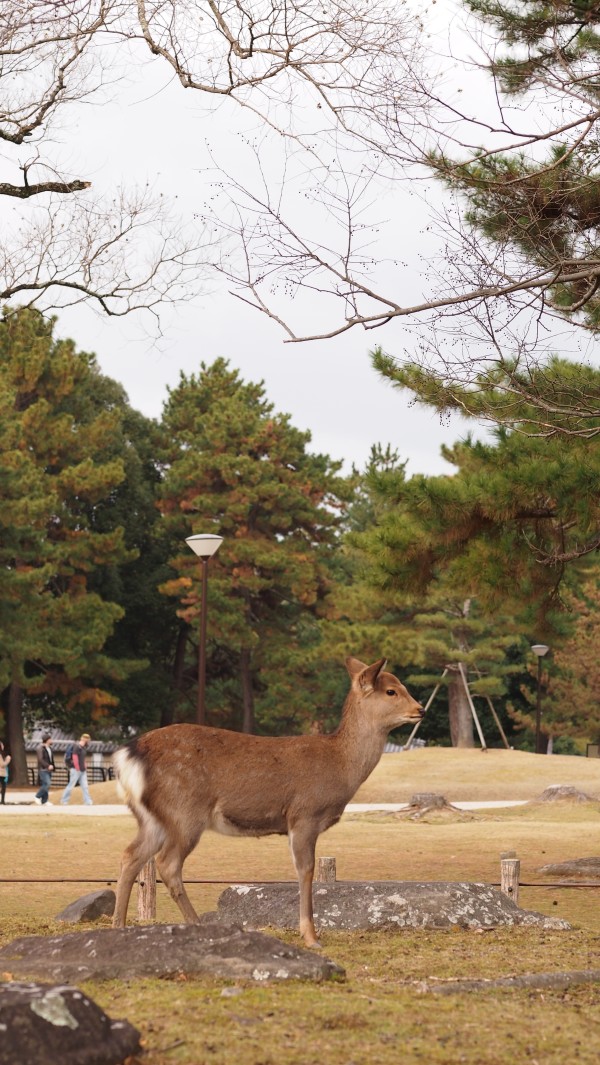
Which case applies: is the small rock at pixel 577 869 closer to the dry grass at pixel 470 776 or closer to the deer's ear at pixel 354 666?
the deer's ear at pixel 354 666

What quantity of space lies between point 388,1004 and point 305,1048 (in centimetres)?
98

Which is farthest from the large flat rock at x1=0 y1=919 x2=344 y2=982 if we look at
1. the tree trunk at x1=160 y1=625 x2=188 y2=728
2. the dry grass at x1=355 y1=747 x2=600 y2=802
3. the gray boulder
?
the tree trunk at x1=160 y1=625 x2=188 y2=728

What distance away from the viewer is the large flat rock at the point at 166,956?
6.50 m

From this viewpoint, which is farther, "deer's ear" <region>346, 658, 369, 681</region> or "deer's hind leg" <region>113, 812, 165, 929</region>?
"deer's ear" <region>346, 658, 369, 681</region>

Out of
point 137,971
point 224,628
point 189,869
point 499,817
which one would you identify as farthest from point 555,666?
point 137,971

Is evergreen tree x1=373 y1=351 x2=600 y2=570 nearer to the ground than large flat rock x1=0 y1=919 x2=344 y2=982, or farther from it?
farther from it

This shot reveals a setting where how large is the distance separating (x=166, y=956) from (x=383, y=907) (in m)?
3.16

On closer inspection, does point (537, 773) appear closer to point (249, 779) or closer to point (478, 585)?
point (478, 585)

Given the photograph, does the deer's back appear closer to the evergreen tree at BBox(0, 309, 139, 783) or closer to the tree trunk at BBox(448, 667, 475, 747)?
the evergreen tree at BBox(0, 309, 139, 783)

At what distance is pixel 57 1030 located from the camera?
4.78 meters

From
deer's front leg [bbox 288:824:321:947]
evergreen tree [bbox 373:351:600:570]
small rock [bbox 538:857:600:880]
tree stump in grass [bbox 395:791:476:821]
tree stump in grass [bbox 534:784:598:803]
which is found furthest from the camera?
tree stump in grass [bbox 534:784:598:803]

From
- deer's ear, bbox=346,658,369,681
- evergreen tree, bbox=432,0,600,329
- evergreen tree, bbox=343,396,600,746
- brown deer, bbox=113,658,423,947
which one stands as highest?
evergreen tree, bbox=432,0,600,329

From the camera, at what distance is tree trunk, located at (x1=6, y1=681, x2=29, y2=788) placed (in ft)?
136

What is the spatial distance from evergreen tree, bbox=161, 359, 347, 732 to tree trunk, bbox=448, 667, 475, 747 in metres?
4.98
